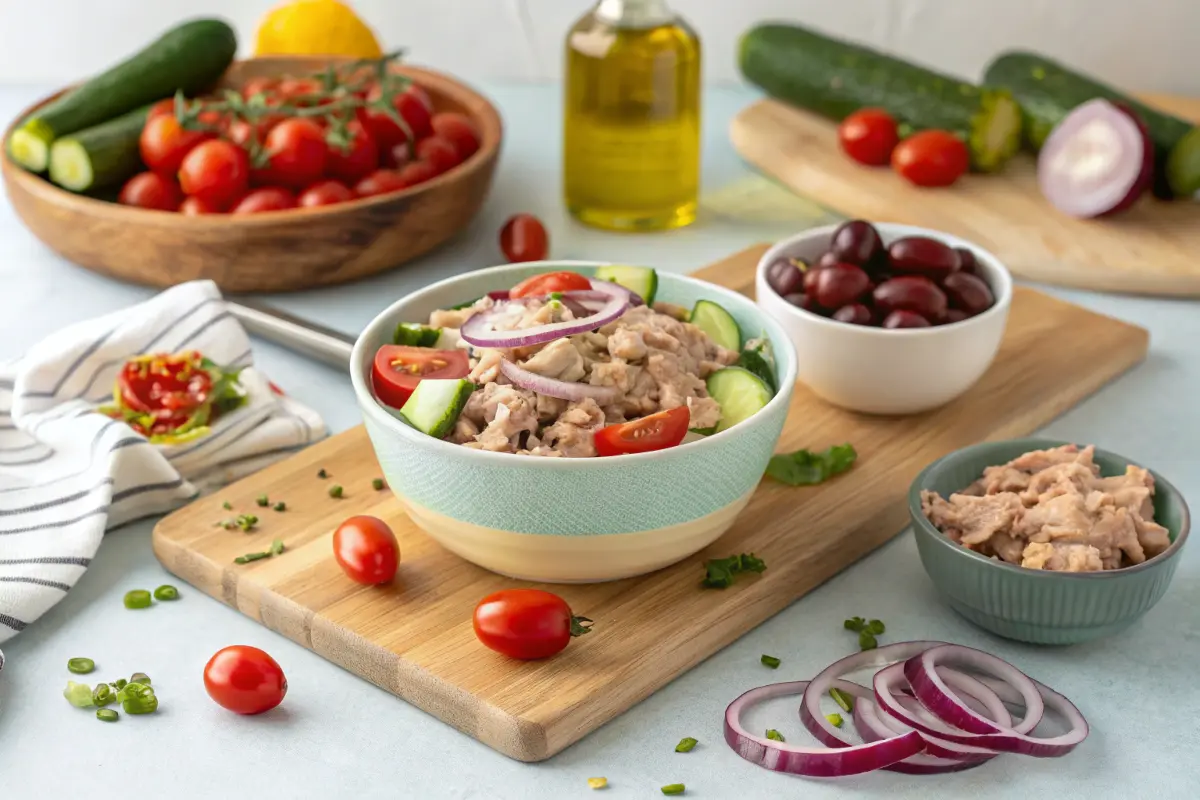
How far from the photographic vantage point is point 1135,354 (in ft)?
9.25

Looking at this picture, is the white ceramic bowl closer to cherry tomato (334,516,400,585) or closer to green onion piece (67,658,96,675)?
cherry tomato (334,516,400,585)

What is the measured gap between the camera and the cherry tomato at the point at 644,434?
1.88 meters

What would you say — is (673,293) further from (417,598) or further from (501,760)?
(501,760)

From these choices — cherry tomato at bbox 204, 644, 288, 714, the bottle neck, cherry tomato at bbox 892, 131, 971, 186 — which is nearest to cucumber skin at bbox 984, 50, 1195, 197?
cherry tomato at bbox 892, 131, 971, 186

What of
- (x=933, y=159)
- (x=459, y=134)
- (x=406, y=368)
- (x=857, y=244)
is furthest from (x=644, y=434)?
(x=933, y=159)

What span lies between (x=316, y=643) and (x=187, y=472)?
559 millimetres

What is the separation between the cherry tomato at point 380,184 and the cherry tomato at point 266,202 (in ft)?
0.52

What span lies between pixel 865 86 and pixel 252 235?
5.82 ft

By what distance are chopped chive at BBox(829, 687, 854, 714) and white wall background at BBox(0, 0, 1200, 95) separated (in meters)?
2.96

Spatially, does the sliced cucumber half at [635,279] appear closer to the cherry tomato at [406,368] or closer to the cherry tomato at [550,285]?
the cherry tomato at [550,285]

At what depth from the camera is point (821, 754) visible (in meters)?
1.70

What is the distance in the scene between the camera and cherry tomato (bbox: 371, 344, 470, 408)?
202 cm

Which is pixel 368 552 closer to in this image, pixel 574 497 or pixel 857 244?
pixel 574 497

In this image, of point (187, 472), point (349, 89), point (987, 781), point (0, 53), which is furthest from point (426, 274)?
point (0, 53)
